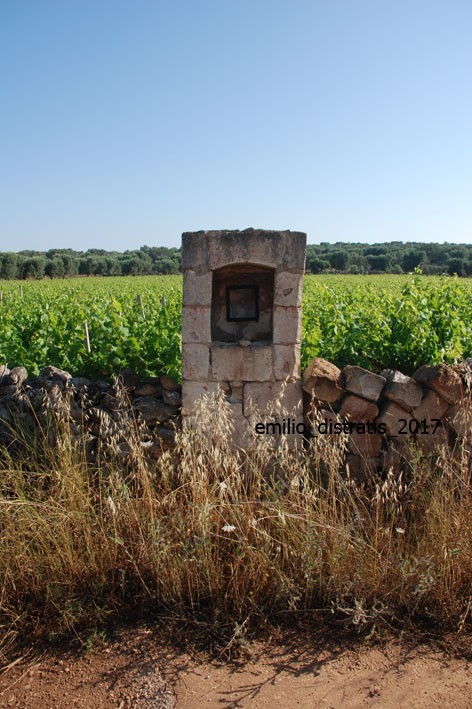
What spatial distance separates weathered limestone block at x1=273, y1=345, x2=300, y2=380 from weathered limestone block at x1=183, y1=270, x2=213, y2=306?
32.9 inches

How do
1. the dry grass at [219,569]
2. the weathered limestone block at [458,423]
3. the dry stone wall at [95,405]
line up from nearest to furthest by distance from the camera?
the dry grass at [219,569] < the weathered limestone block at [458,423] < the dry stone wall at [95,405]

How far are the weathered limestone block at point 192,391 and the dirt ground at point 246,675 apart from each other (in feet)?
7.05

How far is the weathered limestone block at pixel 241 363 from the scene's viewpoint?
4.96 metres

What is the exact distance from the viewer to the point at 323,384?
16.3 feet

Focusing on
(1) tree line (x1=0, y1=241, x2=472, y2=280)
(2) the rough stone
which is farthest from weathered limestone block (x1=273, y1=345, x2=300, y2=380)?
(1) tree line (x1=0, y1=241, x2=472, y2=280)

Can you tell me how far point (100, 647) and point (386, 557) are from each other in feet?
6.38

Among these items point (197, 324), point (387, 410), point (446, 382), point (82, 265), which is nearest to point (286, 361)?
point (197, 324)

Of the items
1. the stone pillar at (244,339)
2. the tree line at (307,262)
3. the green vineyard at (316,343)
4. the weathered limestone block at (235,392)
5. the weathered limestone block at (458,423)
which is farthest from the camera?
the tree line at (307,262)

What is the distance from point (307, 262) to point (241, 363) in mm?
44037

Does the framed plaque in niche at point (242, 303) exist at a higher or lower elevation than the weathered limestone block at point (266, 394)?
higher

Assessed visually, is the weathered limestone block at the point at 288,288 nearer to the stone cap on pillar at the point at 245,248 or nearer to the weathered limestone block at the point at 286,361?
the stone cap on pillar at the point at 245,248

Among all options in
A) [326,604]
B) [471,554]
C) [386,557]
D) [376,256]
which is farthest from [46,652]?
[376,256]

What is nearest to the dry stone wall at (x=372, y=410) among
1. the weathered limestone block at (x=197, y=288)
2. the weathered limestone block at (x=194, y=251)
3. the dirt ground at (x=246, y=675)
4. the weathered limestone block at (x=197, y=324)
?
the weathered limestone block at (x=197, y=324)

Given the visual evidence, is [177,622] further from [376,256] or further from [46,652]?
[376,256]
